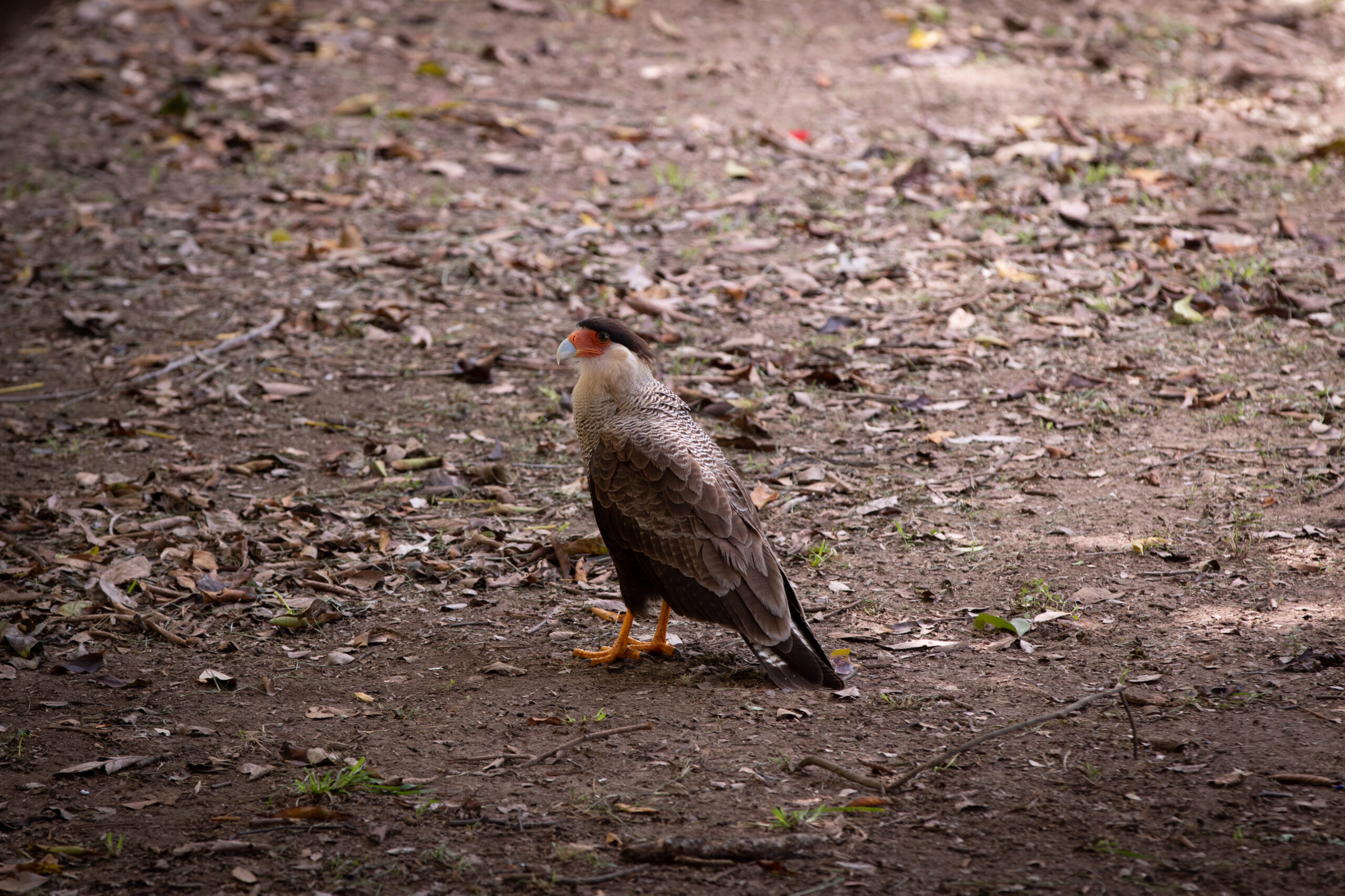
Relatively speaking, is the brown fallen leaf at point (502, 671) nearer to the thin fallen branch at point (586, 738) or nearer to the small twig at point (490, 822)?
the thin fallen branch at point (586, 738)

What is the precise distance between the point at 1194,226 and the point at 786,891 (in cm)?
603

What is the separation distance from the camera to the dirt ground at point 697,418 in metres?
3.20

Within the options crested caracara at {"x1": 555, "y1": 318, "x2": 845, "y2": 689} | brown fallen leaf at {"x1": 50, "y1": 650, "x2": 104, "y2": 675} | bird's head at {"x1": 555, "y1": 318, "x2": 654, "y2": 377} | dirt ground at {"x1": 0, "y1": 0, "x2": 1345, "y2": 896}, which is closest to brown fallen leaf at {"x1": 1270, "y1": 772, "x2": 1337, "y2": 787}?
dirt ground at {"x1": 0, "y1": 0, "x2": 1345, "y2": 896}

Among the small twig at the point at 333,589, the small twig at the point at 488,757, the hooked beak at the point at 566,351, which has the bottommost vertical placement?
the small twig at the point at 333,589

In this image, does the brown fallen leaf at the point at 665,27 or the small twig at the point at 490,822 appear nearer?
the small twig at the point at 490,822

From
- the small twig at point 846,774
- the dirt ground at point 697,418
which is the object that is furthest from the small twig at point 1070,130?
the small twig at point 846,774

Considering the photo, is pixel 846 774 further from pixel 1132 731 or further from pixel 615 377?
pixel 615 377

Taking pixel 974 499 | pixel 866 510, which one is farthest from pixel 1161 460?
pixel 866 510

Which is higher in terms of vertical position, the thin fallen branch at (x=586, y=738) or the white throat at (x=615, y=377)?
the white throat at (x=615, y=377)

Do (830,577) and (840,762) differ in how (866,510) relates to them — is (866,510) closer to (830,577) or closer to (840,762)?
(830,577)

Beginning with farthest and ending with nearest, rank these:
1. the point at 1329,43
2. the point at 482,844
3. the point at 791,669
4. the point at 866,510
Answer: the point at 1329,43 → the point at 866,510 → the point at 791,669 → the point at 482,844

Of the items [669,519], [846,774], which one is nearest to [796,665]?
[846,774]

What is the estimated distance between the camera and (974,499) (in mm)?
5051

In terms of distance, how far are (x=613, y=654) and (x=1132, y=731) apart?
1788mm
